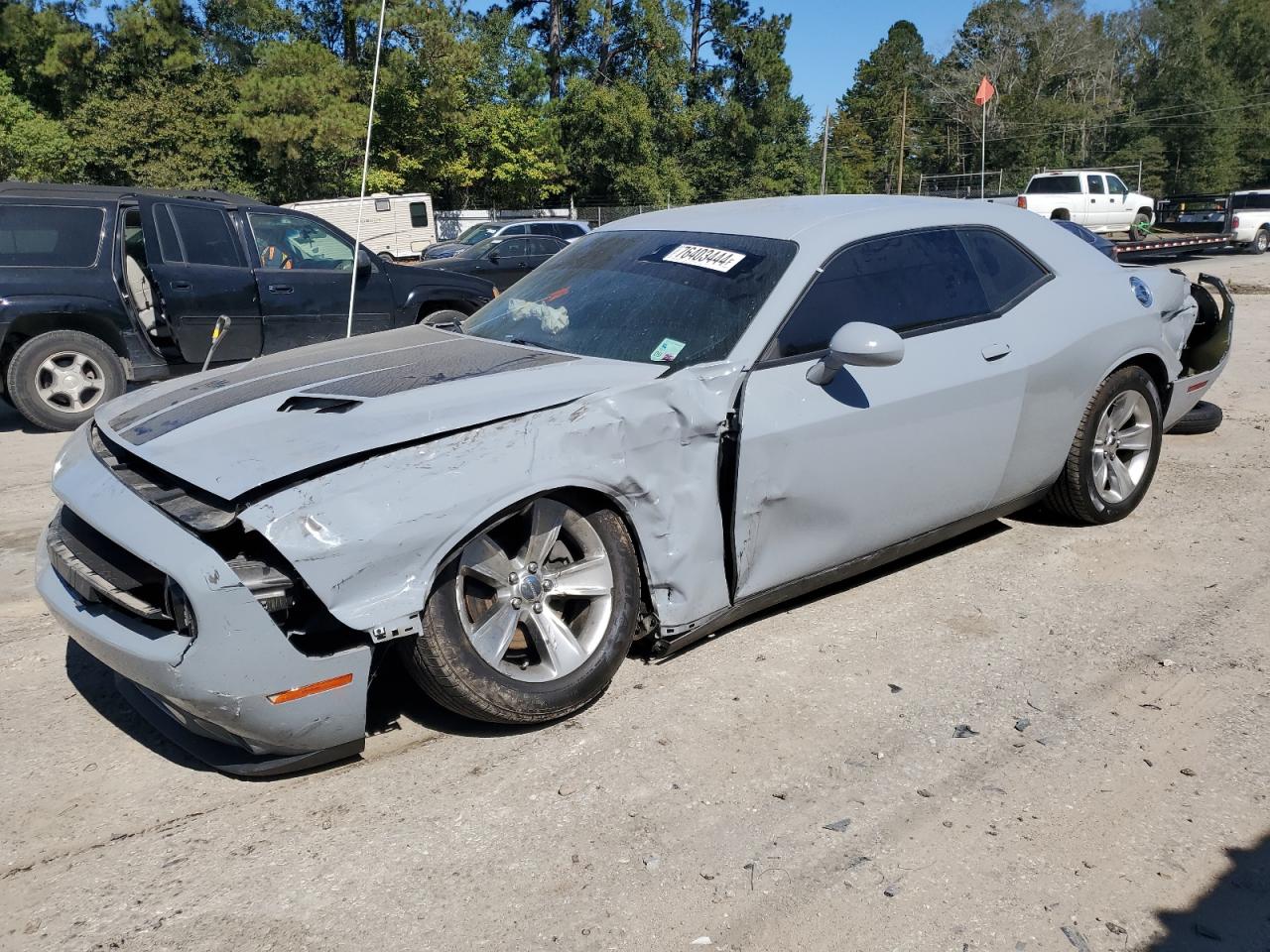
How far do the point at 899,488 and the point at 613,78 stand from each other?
151 ft

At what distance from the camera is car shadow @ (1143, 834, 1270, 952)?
238cm

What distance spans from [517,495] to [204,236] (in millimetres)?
6791

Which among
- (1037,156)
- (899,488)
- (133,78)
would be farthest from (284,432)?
(1037,156)

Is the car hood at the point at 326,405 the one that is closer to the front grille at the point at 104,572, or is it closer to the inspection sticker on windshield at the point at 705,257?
the front grille at the point at 104,572

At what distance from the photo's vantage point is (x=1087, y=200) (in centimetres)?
2736

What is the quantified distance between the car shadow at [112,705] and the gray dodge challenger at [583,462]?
0.17 meters

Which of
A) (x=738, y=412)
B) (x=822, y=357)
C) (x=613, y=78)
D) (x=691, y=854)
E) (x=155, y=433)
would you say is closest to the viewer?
(x=691, y=854)

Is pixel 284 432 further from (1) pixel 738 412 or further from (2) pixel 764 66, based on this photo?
(2) pixel 764 66

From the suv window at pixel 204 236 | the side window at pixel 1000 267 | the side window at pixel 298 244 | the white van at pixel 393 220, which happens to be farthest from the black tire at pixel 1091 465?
the white van at pixel 393 220

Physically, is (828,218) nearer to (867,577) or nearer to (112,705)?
(867,577)

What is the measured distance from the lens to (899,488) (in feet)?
12.9

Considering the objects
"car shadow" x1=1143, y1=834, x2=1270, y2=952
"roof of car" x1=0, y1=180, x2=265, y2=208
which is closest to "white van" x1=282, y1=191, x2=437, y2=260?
"roof of car" x1=0, y1=180, x2=265, y2=208

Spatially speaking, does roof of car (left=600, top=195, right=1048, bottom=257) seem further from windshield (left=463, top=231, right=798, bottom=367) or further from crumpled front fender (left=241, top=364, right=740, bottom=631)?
crumpled front fender (left=241, top=364, right=740, bottom=631)

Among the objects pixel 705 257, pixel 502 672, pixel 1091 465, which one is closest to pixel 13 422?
pixel 705 257
